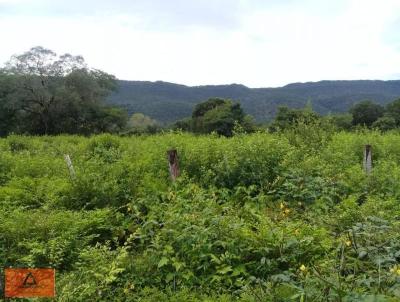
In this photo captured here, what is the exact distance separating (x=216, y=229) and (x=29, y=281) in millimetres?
2030

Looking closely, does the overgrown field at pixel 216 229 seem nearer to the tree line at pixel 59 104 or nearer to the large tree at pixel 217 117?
the tree line at pixel 59 104

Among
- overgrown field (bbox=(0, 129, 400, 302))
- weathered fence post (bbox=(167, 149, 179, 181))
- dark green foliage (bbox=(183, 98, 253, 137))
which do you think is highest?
weathered fence post (bbox=(167, 149, 179, 181))

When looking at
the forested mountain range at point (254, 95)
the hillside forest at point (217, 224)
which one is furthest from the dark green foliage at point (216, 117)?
the forested mountain range at point (254, 95)

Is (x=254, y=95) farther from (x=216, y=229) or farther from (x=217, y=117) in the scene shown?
(x=216, y=229)

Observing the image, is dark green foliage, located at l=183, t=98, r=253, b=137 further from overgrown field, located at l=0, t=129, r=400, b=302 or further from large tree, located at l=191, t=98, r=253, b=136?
overgrown field, located at l=0, t=129, r=400, b=302

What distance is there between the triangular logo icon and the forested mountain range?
278 ft

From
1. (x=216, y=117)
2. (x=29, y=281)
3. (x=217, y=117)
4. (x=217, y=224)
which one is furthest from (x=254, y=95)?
(x=29, y=281)

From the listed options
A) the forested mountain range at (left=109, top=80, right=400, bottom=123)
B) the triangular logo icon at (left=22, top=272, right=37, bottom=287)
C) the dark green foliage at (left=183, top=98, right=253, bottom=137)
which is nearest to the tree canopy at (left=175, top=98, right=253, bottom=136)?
the dark green foliage at (left=183, top=98, right=253, bottom=137)

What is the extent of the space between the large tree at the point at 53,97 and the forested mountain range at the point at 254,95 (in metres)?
46.0

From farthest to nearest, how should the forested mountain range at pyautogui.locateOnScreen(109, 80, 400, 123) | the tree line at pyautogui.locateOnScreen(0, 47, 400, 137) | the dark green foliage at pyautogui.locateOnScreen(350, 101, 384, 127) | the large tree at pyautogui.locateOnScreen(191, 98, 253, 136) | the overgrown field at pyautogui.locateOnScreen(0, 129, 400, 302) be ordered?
the forested mountain range at pyautogui.locateOnScreen(109, 80, 400, 123) < the dark green foliage at pyautogui.locateOnScreen(350, 101, 384, 127) < the large tree at pyautogui.locateOnScreen(191, 98, 253, 136) < the tree line at pyautogui.locateOnScreen(0, 47, 400, 137) < the overgrown field at pyautogui.locateOnScreen(0, 129, 400, 302)

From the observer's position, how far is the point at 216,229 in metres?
4.58

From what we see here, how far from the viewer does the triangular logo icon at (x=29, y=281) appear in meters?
3.16

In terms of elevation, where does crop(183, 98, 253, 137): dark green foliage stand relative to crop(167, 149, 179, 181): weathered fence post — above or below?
below

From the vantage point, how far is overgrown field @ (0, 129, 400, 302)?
374 cm
